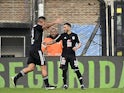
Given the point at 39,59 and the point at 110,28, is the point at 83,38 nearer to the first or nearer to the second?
the point at 110,28

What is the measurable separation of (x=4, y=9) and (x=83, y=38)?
3012 millimetres

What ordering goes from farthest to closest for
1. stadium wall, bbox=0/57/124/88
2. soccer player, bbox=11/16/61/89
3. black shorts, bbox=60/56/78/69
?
stadium wall, bbox=0/57/124/88 < black shorts, bbox=60/56/78/69 < soccer player, bbox=11/16/61/89

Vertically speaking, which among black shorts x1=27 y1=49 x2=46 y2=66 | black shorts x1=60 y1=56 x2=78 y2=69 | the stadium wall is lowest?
the stadium wall

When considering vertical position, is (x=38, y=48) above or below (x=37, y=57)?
above

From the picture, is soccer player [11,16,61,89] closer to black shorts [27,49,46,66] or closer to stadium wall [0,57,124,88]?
black shorts [27,49,46,66]

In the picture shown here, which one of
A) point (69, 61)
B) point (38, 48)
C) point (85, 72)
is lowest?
point (85, 72)

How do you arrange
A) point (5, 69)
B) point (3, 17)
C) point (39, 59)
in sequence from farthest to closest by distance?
point (3, 17), point (5, 69), point (39, 59)

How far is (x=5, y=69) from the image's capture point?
1422 cm

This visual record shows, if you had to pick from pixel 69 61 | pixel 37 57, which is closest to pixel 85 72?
pixel 69 61

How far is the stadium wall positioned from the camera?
14211 mm

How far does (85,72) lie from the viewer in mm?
14336

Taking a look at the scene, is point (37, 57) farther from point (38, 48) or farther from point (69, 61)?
point (69, 61)

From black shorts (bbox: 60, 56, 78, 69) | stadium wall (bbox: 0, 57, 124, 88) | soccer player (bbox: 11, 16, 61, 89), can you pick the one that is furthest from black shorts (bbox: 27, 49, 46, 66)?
stadium wall (bbox: 0, 57, 124, 88)

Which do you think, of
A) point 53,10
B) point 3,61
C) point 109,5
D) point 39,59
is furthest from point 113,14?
point 39,59
